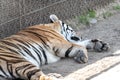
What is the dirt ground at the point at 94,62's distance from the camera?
5.69 metres

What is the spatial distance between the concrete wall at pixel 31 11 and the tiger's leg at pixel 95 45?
1.00 m

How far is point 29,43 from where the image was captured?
6.07m

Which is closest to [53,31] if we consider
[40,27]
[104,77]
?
[40,27]

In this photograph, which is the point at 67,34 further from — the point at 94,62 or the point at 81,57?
the point at 94,62

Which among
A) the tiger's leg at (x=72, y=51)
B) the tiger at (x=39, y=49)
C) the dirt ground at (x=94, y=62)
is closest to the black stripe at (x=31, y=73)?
the tiger at (x=39, y=49)

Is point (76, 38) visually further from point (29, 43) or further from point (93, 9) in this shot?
point (93, 9)

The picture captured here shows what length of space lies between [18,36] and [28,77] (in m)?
1.09

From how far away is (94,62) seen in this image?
6.14m

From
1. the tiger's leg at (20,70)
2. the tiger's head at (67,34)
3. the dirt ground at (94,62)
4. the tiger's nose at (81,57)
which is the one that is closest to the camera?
the tiger's leg at (20,70)

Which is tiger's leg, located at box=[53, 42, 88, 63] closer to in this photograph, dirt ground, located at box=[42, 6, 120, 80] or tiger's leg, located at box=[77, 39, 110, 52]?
dirt ground, located at box=[42, 6, 120, 80]

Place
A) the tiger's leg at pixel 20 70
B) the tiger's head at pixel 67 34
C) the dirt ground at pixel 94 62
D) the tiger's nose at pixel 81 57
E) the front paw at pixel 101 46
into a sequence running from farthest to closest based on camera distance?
the tiger's head at pixel 67 34
the front paw at pixel 101 46
the tiger's nose at pixel 81 57
the dirt ground at pixel 94 62
the tiger's leg at pixel 20 70

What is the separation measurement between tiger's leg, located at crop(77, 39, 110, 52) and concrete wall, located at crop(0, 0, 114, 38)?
3.29ft

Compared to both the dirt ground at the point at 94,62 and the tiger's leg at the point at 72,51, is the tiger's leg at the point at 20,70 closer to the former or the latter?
the dirt ground at the point at 94,62

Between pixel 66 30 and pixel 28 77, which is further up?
pixel 66 30
